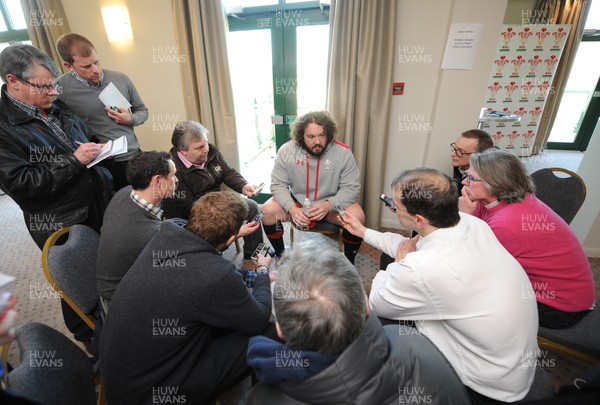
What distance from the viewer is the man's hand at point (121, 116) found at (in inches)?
81.4

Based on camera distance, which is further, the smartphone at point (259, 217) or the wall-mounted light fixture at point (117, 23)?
the wall-mounted light fixture at point (117, 23)

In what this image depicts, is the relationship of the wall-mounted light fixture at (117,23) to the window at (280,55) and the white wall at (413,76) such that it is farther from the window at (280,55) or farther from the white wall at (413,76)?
the window at (280,55)

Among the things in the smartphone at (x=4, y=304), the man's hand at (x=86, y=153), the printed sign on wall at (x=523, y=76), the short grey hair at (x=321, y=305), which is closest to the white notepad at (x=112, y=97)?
the man's hand at (x=86, y=153)

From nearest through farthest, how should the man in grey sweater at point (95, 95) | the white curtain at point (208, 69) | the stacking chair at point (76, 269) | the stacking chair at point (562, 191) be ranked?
the stacking chair at point (76, 269) < the stacking chair at point (562, 191) < the man in grey sweater at point (95, 95) < the white curtain at point (208, 69)

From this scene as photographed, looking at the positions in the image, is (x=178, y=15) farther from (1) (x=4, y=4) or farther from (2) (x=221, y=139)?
(1) (x=4, y=4)

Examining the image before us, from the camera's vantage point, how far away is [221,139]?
116 inches

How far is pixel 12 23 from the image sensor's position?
361 cm

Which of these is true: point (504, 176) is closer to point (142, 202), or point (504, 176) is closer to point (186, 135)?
point (142, 202)

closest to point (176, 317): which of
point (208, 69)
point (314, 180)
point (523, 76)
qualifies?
point (314, 180)

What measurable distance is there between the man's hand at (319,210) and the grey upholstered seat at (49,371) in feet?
4.89

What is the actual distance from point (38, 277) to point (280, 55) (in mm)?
3003

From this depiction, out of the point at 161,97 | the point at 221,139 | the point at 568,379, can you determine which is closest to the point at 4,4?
the point at 161,97

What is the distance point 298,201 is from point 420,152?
4.36ft

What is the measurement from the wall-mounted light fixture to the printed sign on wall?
4.69 m
